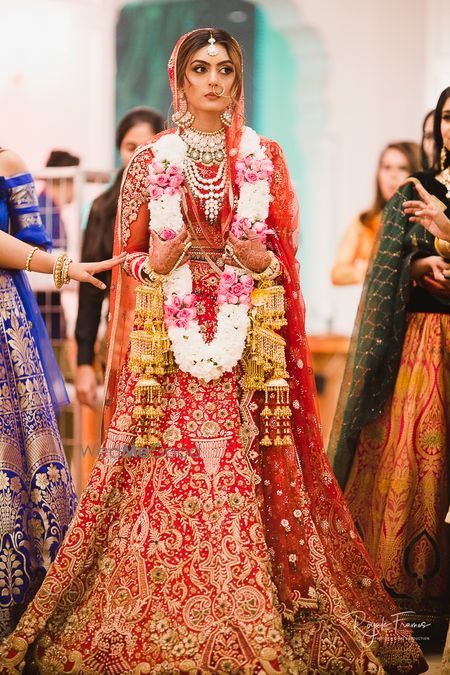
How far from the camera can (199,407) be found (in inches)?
125

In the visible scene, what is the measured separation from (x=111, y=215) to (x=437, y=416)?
64.1 inches

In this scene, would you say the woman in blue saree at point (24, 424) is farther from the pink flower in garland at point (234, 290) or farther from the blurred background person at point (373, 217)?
the blurred background person at point (373, 217)

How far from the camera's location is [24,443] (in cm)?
343

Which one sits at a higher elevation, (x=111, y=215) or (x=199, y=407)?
(x=111, y=215)

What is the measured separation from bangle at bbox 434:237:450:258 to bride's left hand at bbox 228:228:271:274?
2.65 feet

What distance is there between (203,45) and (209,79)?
11 cm

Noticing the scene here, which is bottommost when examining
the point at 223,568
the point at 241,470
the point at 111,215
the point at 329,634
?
the point at 329,634

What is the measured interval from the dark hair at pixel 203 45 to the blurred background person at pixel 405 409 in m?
0.87

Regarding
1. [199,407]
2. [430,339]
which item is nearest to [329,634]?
[199,407]

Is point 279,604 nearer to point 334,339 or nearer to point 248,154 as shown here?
point 248,154

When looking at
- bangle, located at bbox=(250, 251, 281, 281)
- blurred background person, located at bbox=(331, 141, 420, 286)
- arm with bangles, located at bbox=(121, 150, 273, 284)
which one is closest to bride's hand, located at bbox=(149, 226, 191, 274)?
arm with bangles, located at bbox=(121, 150, 273, 284)

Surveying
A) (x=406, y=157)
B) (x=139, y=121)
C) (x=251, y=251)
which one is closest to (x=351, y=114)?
(x=406, y=157)

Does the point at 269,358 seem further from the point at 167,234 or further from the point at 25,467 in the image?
the point at 25,467

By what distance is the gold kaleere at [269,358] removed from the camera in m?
3.17
